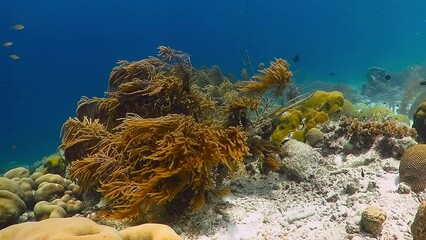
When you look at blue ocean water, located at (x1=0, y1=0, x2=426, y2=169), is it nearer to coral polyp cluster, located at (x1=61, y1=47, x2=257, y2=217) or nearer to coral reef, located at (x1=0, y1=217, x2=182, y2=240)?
coral polyp cluster, located at (x1=61, y1=47, x2=257, y2=217)

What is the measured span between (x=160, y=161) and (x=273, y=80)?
7.38 ft

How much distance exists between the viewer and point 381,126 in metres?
5.43

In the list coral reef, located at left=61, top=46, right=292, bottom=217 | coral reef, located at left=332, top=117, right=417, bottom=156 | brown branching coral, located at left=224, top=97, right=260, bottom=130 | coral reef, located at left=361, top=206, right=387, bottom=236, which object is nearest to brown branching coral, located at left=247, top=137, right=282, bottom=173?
coral reef, located at left=61, top=46, right=292, bottom=217

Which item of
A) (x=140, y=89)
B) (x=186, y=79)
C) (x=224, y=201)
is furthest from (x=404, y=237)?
(x=140, y=89)

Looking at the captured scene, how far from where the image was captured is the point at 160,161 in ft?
13.0

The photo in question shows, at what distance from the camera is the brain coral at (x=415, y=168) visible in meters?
4.27

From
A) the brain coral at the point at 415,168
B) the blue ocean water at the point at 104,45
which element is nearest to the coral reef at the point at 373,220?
the brain coral at the point at 415,168

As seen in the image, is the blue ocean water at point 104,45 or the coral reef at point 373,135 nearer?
the coral reef at point 373,135

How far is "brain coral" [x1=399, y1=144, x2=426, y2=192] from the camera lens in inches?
168

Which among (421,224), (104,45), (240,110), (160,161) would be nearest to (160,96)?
(240,110)

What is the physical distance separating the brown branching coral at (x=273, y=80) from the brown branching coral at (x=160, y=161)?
3.89 feet

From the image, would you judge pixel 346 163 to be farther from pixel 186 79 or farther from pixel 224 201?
pixel 186 79

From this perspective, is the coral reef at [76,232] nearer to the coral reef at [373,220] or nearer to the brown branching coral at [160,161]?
the brown branching coral at [160,161]

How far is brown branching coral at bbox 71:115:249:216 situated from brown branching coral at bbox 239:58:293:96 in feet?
3.89
